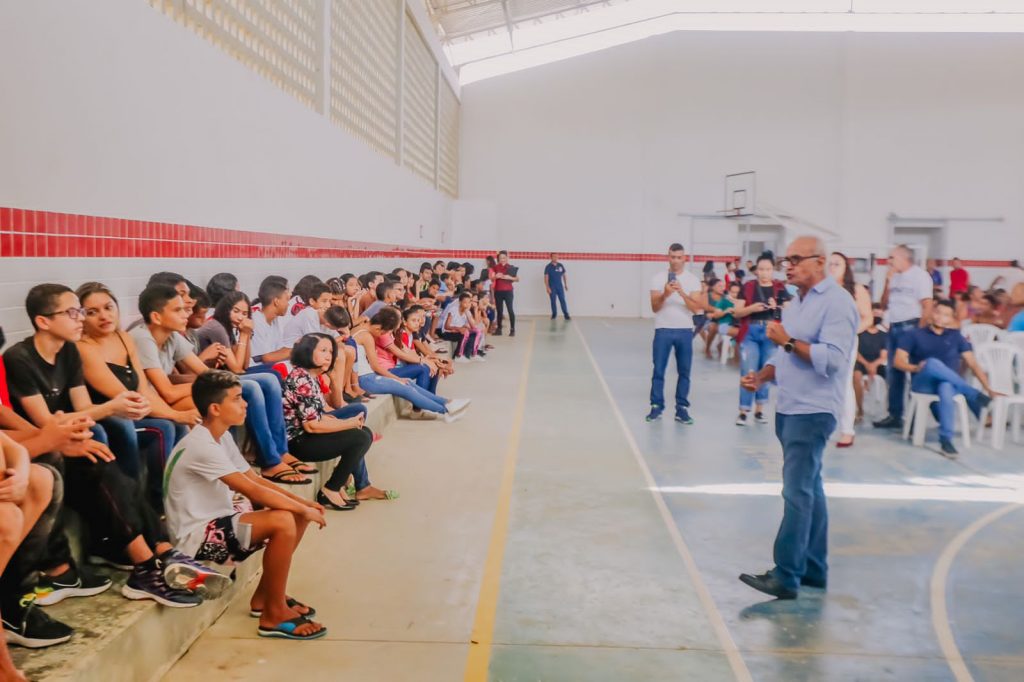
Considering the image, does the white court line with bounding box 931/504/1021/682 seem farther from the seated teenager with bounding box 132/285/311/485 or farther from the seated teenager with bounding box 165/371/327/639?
the seated teenager with bounding box 132/285/311/485

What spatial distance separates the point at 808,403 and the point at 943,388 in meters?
4.12

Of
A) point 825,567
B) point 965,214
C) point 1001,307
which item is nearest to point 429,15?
point 1001,307

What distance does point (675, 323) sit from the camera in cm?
845

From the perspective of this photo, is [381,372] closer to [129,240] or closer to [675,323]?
[675,323]

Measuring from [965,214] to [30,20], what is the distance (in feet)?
69.8

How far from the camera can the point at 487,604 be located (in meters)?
4.07

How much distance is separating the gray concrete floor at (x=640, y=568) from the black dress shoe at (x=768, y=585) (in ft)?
0.17

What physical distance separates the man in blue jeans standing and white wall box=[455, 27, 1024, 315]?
1665 centimetres

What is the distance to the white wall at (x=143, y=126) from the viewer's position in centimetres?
400

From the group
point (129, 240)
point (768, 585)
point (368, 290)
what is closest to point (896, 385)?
point (768, 585)

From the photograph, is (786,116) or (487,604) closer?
(487,604)

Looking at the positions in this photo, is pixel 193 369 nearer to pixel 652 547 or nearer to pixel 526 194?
pixel 652 547

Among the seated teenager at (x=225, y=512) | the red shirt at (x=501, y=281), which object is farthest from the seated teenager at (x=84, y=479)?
the red shirt at (x=501, y=281)

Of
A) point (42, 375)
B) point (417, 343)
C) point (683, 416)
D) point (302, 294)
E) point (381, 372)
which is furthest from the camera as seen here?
point (417, 343)
